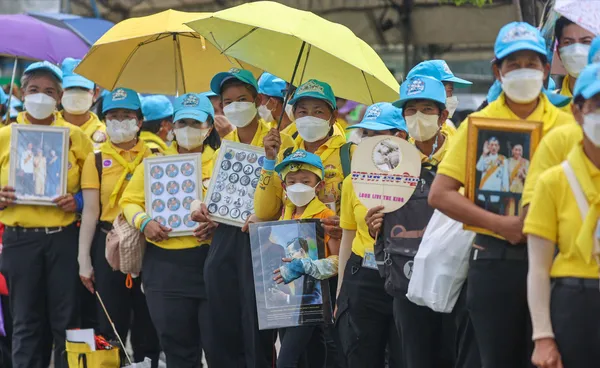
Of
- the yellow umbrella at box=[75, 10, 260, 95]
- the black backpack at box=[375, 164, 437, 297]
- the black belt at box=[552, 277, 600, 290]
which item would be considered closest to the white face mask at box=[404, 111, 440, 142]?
the black backpack at box=[375, 164, 437, 297]

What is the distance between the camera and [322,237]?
7746 mm

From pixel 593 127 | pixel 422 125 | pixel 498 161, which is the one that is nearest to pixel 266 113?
pixel 422 125

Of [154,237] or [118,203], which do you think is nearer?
[154,237]

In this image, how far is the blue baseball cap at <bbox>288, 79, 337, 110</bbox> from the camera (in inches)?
313

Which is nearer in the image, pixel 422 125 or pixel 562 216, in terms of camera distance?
pixel 562 216

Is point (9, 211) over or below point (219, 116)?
below

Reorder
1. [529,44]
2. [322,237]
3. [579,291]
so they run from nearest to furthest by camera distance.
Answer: [579,291]
[529,44]
[322,237]

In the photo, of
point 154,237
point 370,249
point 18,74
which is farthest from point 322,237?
point 18,74

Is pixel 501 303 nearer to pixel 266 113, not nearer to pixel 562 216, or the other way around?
pixel 562 216

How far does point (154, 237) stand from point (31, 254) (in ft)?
4.06

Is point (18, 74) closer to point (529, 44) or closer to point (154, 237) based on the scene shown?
point (154, 237)

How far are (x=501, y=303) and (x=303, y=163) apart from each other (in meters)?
2.45

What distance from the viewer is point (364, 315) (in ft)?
24.0

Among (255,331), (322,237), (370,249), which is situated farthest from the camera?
(255,331)
